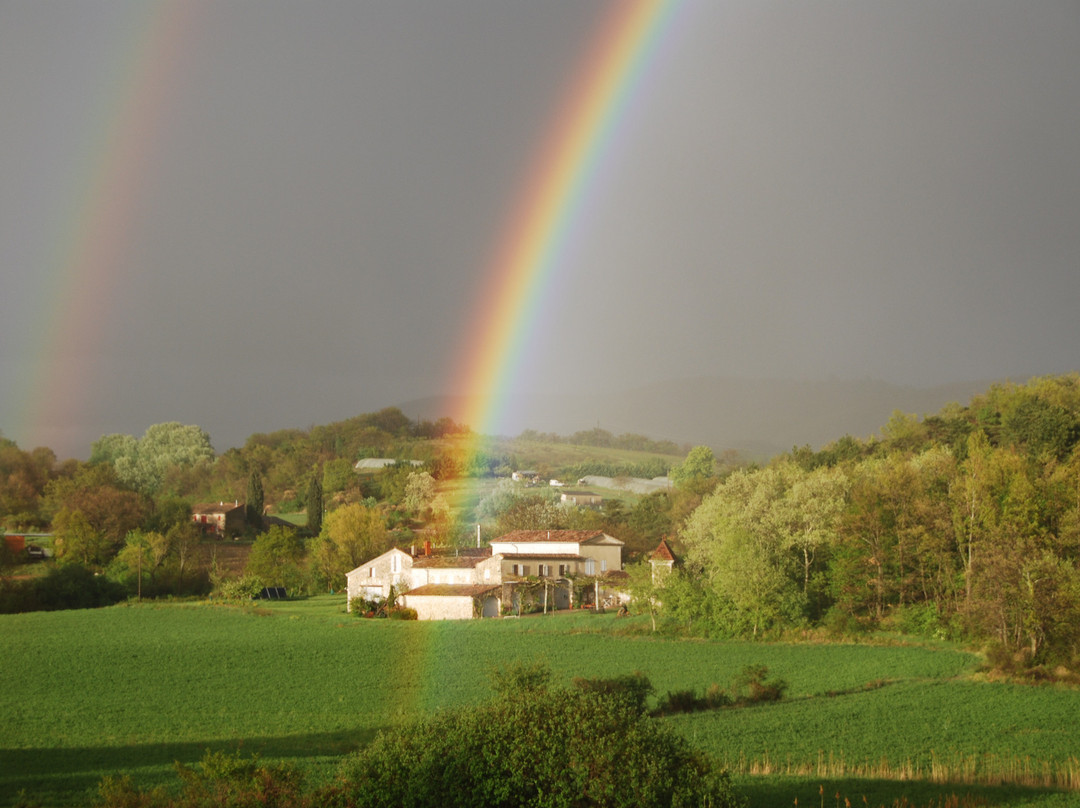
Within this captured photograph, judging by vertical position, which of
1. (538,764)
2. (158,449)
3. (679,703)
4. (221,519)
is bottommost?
(679,703)

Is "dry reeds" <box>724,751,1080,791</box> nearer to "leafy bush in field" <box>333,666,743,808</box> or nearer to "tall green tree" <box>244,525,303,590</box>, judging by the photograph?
"leafy bush in field" <box>333,666,743,808</box>

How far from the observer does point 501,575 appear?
62094 millimetres

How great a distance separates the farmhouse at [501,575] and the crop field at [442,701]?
7.62m

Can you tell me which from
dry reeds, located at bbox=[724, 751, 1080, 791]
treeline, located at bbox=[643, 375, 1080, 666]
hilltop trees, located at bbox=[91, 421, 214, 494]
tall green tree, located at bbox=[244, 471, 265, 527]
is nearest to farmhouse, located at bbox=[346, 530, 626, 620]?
treeline, located at bbox=[643, 375, 1080, 666]

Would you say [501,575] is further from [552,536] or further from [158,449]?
[158,449]

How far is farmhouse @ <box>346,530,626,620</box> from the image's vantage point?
58000 millimetres

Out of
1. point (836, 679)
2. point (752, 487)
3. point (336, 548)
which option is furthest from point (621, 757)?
point (336, 548)

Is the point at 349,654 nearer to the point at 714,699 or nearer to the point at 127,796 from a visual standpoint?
the point at 714,699

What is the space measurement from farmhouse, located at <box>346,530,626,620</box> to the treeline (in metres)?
9.06

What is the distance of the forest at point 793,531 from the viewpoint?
4541cm

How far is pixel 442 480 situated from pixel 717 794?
12754cm

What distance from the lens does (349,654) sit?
3953cm

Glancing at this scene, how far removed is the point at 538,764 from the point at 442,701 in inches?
748

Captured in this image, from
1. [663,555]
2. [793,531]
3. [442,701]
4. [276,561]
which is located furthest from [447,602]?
[442,701]
